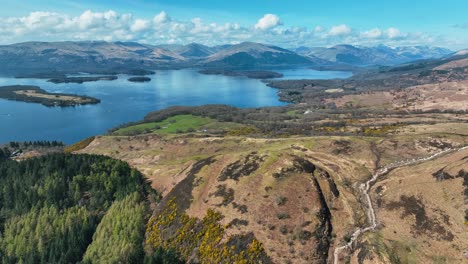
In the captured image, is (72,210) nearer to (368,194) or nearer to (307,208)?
(307,208)

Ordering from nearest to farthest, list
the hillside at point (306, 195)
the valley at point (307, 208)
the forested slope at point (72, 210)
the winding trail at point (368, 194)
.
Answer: the valley at point (307, 208) → the hillside at point (306, 195) → the winding trail at point (368, 194) → the forested slope at point (72, 210)

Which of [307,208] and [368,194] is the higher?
[368,194]

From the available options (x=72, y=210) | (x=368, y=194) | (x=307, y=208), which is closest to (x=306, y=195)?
(x=307, y=208)

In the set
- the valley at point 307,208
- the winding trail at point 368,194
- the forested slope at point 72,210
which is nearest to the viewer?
the valley at point 307,208

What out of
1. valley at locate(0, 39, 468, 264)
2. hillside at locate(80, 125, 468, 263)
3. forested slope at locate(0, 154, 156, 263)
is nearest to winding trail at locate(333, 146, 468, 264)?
valley at locate(0, 39, 468, 264)

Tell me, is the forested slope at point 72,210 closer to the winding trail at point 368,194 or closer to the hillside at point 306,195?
the hillside at point 306,195

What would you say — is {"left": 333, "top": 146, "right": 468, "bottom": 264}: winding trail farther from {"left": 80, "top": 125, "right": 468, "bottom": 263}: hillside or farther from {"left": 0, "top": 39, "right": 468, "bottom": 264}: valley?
{"left": 80, "top": 125, "right": 468, "bottom": 263}: hillside

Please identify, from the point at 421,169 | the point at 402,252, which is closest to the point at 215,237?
the point at 402,252

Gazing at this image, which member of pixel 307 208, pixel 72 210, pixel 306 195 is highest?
pixel 306 195

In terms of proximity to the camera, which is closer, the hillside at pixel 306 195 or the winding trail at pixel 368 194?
the hillside at pixel 306 195

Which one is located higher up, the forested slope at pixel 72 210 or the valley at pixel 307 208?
the valley at pixel 307 208

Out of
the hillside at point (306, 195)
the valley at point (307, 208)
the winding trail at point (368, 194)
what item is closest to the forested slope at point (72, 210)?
the valley at point (307, 208)
